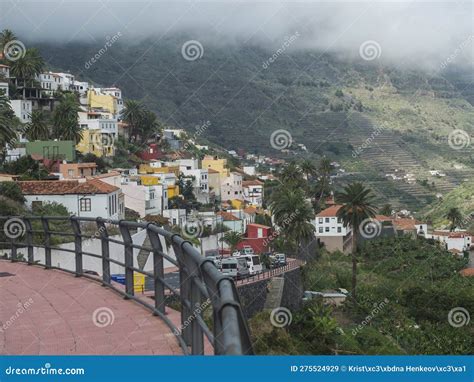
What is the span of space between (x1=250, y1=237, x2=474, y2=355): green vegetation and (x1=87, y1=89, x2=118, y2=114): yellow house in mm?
35140

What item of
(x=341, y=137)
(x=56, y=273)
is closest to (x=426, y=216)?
(x=341, y=137)

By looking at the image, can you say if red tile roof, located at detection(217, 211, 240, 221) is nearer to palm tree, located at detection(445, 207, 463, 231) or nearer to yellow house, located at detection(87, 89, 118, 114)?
yellow house, located at detection(87, 89, 118, 114)

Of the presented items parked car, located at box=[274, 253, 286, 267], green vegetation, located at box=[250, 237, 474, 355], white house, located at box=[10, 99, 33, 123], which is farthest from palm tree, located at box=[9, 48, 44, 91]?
parked car, located at box=[274, 253, 286, 267]

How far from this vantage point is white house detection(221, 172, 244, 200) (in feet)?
259

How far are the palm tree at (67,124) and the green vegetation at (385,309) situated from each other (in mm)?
22526

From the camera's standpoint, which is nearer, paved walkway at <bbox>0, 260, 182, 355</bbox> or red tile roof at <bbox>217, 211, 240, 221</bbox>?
paved walkway at <bbox>0, 260, 182, 355</bbox>

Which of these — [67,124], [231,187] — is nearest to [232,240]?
[67,124]

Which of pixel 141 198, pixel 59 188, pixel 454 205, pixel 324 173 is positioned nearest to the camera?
pixel 59 188

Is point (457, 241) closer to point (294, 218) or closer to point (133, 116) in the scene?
point (133, 116)

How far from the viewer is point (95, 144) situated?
68.1m

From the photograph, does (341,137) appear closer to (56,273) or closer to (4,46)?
(4,46)

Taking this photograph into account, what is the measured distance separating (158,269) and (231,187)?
241ft

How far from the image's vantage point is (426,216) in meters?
119

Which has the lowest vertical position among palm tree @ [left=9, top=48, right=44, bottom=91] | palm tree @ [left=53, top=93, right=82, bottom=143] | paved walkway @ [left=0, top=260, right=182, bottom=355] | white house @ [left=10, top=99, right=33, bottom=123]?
paved walkway @ [left=0, top=260, right=182, bottom=355]
